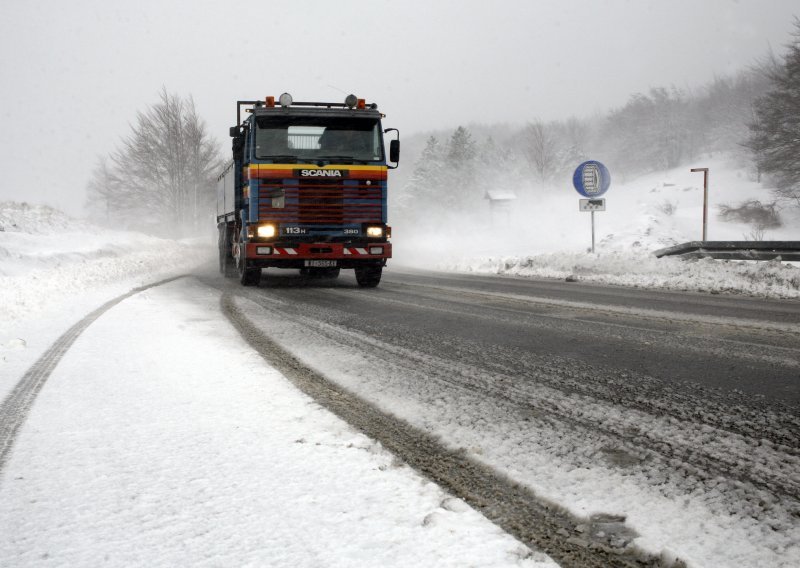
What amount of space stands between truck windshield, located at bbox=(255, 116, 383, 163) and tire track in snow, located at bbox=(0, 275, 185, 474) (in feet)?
17.7

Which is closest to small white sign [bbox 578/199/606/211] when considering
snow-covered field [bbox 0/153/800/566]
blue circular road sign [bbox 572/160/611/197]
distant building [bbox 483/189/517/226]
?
blue circular road sign [bbox 572/160/611/197]

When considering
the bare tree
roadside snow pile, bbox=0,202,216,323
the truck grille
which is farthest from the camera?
the bare tree

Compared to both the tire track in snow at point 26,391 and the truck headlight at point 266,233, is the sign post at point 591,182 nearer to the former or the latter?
the truck headlight at point 266,233

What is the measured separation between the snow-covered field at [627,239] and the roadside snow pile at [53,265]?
27.2 ft

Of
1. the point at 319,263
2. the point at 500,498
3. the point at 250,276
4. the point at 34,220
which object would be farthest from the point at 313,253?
the point at 34,220

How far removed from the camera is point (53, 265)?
13422 millimetres

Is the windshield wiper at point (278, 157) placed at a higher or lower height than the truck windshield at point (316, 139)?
lower

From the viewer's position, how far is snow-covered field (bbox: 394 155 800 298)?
1059 centimetres

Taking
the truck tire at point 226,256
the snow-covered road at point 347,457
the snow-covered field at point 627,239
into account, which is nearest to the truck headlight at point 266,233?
the truck tire at point 226,256

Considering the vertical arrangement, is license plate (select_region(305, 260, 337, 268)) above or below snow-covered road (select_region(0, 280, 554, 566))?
above

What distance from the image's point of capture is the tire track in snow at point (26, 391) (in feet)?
8.00

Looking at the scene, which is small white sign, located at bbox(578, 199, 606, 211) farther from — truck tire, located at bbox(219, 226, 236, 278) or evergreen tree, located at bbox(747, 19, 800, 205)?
evergreen tree, located at bbox(747, 19, 800, 205)

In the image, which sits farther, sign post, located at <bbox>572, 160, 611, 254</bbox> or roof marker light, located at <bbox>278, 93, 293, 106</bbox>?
sign post, located at <bbox>572, 160, 611, 254</bbox>

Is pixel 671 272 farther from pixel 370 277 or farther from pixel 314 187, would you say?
pixel 314 187
